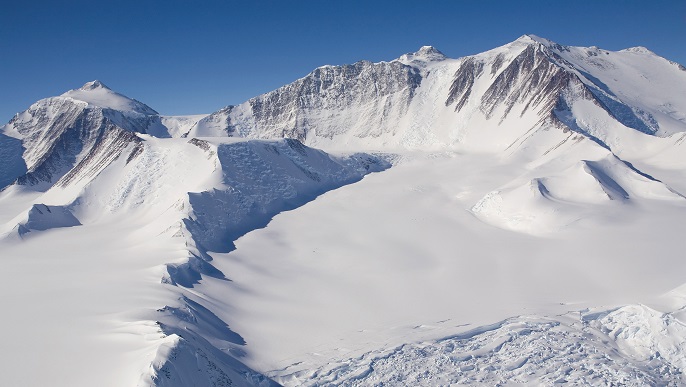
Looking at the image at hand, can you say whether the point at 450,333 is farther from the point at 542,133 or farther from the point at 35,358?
the point at 542,133

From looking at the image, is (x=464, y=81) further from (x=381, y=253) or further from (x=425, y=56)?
(x=381, y=253)

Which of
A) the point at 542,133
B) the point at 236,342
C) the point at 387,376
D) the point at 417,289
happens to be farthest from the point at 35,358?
the point at 542,133

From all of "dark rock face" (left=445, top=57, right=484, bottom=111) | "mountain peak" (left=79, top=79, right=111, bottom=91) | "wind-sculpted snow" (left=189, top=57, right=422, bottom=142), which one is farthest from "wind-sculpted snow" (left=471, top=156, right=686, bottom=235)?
"mountain peak" (left=79, top=79, right=111, bottom=91)

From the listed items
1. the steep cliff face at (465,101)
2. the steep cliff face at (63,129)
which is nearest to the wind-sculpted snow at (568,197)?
the steep cliff face at (465,101)

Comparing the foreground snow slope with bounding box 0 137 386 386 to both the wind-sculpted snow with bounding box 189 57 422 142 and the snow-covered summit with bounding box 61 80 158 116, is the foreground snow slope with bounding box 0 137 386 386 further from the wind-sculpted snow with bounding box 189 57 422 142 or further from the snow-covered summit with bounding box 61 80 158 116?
the snow-covered summit with bounding box 61 80 158 116

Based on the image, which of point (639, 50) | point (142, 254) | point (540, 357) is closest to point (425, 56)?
point (639, 50)

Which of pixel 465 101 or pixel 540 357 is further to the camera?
pixel 465 101

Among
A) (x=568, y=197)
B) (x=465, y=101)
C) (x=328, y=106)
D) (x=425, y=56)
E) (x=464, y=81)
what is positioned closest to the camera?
(x=568, y=197)
